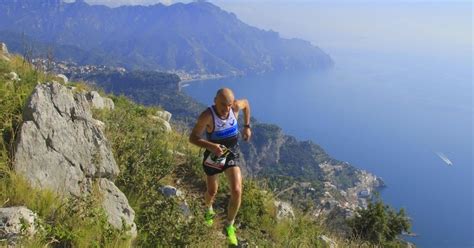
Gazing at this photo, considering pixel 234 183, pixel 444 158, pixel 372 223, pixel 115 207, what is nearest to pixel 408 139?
pixel 444 158

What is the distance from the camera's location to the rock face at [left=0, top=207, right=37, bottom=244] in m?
3.25

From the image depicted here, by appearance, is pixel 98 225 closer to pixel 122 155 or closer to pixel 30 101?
pixel 30 101

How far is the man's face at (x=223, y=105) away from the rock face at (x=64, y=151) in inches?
55.1

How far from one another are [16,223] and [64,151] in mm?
1392

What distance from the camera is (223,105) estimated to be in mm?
5129

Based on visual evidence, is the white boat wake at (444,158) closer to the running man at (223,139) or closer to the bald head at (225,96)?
the running man at (223,139)

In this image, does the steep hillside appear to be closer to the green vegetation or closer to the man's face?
the green vegetation

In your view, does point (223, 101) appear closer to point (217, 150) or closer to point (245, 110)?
point (217, 150)

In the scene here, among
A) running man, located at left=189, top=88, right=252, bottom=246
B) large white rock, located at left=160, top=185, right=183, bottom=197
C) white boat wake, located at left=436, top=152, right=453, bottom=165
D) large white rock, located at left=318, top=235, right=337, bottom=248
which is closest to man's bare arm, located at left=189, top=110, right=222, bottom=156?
running man, located at left=189, top=88, right=252, bottom=246

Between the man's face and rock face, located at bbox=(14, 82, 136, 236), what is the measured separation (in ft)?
4.59

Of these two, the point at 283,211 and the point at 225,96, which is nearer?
the point at 225,96

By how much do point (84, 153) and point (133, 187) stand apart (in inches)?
33.9

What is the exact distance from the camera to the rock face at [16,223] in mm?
3254

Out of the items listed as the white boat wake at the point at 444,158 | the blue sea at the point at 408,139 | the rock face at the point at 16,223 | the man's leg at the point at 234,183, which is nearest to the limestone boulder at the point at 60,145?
the rock face at the point at 16,223
